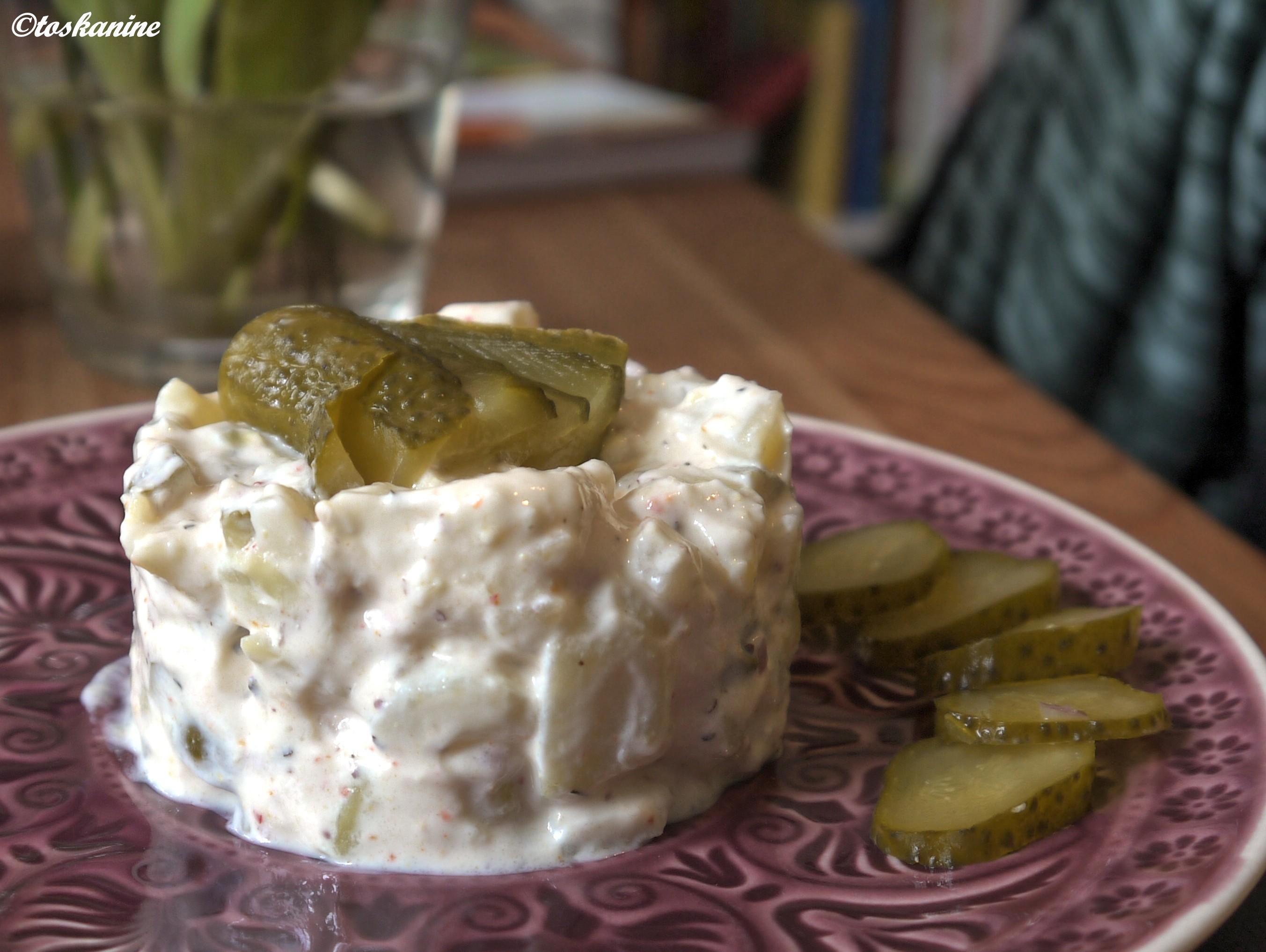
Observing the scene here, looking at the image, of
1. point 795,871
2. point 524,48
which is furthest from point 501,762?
point 524,48

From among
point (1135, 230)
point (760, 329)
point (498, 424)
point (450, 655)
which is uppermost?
point (498, 424)

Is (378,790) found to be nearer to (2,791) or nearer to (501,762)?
(501,762)

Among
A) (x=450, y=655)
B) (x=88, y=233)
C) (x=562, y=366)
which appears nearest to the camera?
(x=450, y=655)

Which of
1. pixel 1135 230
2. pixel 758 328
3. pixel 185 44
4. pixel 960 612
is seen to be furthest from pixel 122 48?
pixel 1135 230

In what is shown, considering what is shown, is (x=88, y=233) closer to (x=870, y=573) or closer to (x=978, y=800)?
(x=870, y=573)

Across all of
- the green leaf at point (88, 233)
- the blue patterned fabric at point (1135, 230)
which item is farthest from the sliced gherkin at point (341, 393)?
the blue patterned fabric at point (1135, 230)

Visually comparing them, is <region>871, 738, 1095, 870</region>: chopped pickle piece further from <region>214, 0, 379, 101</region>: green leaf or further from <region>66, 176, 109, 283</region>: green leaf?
<region>66, 176, 109, 283</region>: green leaf
